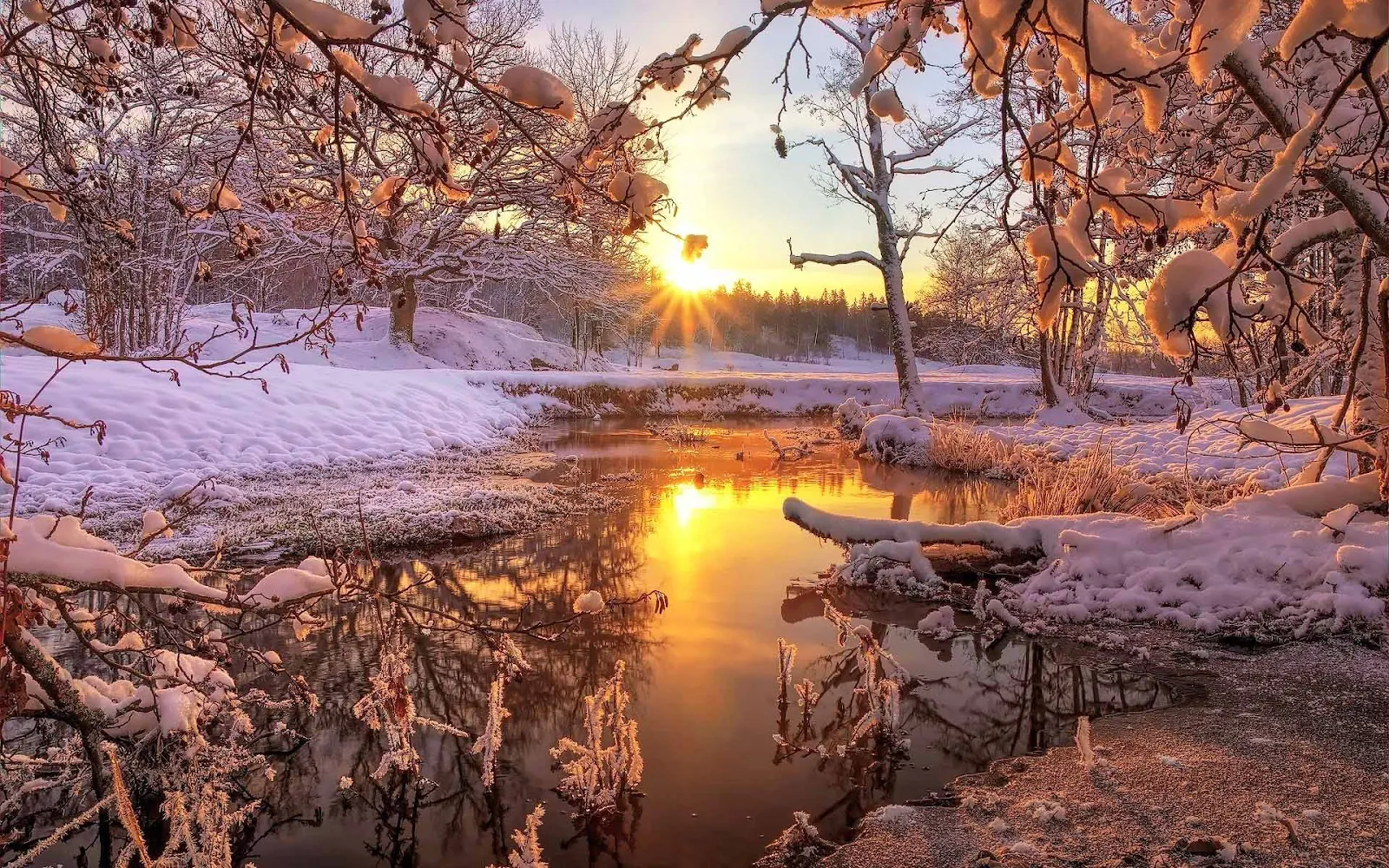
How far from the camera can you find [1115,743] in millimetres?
3373

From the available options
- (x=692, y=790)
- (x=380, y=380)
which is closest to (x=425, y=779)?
(x=692, y=790)

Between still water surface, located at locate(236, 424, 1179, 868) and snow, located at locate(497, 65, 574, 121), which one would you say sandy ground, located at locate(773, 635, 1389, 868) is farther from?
snow, located at locate(497, 65, 574, 121)

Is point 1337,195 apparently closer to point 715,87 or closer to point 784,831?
point 715,87

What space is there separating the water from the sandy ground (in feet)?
0.85

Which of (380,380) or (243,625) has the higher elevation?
(380,380)

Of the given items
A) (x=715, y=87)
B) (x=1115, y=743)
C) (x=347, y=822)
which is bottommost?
(x=347, y=822)

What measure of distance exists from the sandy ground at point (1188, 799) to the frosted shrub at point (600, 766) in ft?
2.63

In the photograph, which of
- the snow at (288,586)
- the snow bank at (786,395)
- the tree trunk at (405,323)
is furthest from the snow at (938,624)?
the tree trunk at (405,323)

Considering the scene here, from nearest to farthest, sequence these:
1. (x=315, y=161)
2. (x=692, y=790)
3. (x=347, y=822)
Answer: (x=347, y=822) < (x=692, y=790) < (x=315, y=161)

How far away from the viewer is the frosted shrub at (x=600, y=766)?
9.87 ft

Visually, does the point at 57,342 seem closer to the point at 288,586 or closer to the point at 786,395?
the point at 288,586

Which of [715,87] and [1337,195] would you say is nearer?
[715,87]

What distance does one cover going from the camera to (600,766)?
9.97 ft

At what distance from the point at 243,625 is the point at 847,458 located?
34.2 ft
